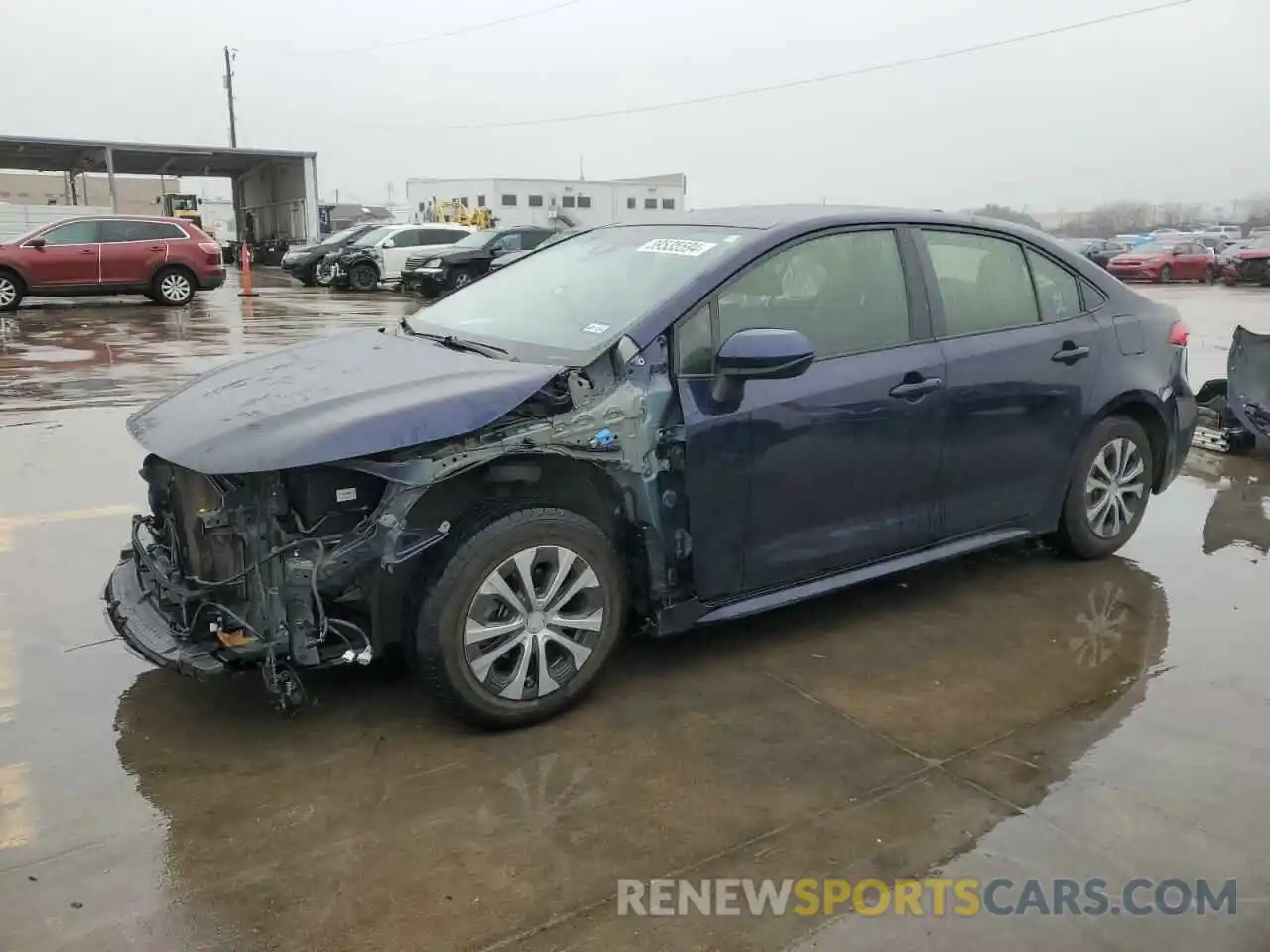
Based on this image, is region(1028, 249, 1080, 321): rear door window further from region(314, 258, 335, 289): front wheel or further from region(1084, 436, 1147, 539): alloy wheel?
region(314, 258, 335, 289): front wheel

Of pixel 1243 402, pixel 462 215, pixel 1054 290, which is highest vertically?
pixel 462 215

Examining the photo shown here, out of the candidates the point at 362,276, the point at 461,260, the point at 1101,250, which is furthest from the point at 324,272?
the point at 1101,250

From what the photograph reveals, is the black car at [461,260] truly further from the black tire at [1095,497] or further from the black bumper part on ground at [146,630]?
the black bumper part on ground at [146,630]

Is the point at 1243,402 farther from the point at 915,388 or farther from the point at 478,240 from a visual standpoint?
the point at 478,240

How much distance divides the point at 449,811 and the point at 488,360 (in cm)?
155

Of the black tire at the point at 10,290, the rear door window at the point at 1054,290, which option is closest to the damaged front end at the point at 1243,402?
the rear door window at the point at 1054,290

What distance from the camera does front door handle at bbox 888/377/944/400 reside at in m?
4.00

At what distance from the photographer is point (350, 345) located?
416cm

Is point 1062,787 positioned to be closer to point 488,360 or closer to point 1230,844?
point 1230,844

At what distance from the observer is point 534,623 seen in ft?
11.0

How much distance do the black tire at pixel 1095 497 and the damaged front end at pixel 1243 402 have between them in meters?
2.73

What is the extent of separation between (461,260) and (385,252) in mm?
3770

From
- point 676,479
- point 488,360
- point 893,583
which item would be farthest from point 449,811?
point 893,583

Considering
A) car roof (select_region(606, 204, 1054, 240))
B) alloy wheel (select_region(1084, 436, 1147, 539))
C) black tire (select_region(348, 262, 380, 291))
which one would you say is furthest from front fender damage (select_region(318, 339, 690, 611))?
black tire (select_region(348, 262, 380, 291))
